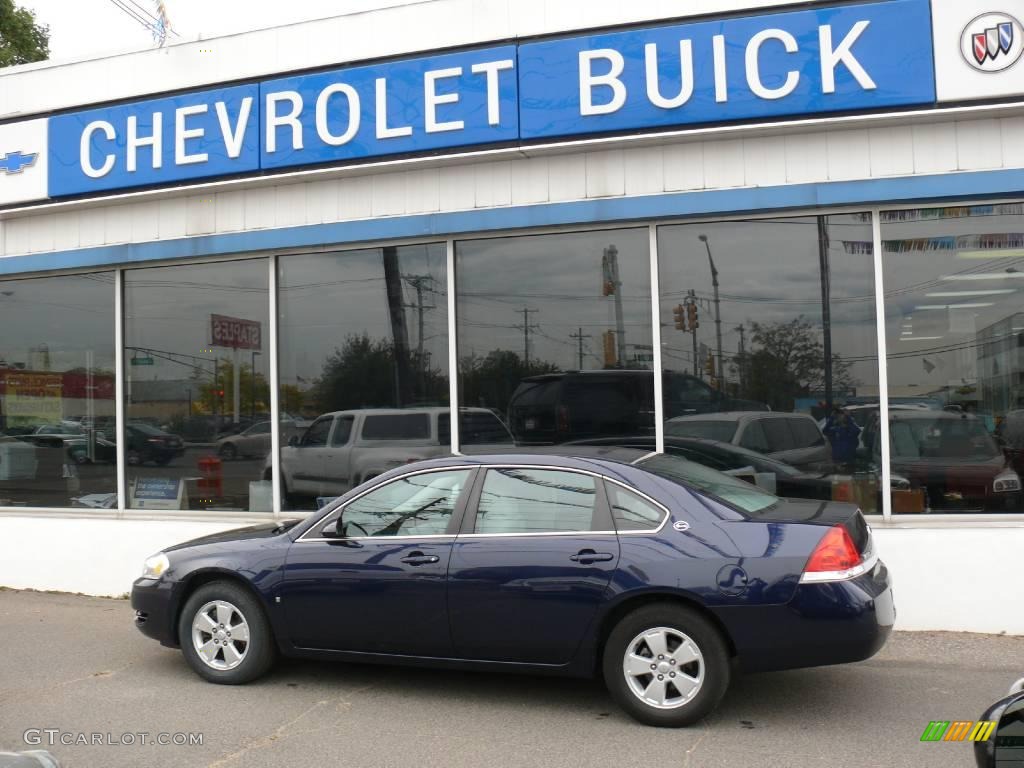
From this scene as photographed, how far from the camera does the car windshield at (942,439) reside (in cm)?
751

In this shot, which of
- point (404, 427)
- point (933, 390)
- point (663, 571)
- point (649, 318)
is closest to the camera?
point (663, 571)

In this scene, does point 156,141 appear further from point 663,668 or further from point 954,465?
point 954,465

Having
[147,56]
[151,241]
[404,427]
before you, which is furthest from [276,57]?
[404,427]

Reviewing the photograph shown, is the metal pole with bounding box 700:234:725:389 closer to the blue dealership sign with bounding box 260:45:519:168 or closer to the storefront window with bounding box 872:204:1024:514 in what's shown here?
the storefront window with bounding box 872:204:1024:514

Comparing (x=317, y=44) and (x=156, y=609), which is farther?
(x=317, y=44)

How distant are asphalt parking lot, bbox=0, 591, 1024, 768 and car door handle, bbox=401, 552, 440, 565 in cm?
87

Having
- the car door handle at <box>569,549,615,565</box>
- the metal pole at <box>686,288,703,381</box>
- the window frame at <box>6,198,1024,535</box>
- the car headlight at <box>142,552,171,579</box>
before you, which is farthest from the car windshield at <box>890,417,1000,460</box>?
the car headlight at <box>142,552,171,579</box>

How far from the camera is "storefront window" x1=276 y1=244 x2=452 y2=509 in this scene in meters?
8.83

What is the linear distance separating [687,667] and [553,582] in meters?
0.84

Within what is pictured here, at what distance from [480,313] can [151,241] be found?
359 cm

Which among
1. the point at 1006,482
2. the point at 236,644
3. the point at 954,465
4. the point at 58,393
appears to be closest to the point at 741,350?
the point at 954,465

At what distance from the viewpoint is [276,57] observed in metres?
9.17

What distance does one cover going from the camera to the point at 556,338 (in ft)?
27.7

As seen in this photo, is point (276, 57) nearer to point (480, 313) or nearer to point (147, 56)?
point (147, 56)
